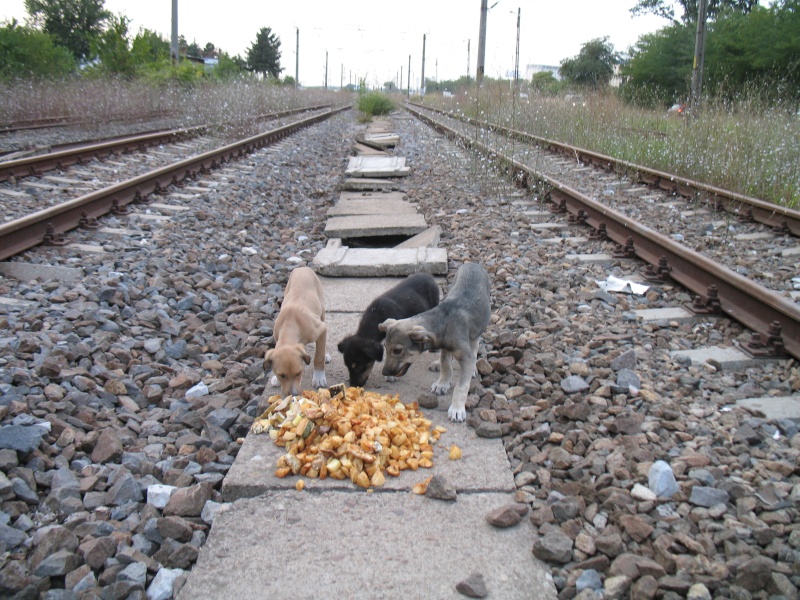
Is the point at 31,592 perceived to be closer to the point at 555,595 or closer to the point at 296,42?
the point at 555,595

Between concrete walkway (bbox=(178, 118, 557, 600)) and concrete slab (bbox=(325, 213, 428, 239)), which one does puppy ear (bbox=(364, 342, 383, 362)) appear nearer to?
concrete walkway (bbox=(178, 118, 557, 600))

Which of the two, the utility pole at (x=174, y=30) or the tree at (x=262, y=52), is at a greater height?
the tree at (x=262, y=52)

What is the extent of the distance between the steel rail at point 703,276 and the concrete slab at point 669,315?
170 mm

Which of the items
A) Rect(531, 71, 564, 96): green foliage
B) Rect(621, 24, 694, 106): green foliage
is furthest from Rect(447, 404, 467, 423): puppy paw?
Rect(621, 24, 694, 106): green foliage

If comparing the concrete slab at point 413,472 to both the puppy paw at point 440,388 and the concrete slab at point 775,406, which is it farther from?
the concrete slab at point 775,406

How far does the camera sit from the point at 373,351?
379 centimetres

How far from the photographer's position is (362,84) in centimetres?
4022

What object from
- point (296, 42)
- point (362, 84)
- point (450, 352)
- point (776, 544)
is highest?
point (296, 42)

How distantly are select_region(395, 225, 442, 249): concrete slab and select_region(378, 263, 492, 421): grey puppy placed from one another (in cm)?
287

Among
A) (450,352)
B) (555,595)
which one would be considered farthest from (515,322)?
(555,595)

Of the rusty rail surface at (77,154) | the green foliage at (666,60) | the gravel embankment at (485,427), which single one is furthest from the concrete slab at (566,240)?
the green foliage at (666,60)

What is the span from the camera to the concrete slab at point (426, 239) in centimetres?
671

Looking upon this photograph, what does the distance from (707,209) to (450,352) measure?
5.57 meters

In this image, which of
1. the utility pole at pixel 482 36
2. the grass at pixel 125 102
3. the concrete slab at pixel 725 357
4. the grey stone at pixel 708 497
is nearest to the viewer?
the grey stone at pixel 708 497
